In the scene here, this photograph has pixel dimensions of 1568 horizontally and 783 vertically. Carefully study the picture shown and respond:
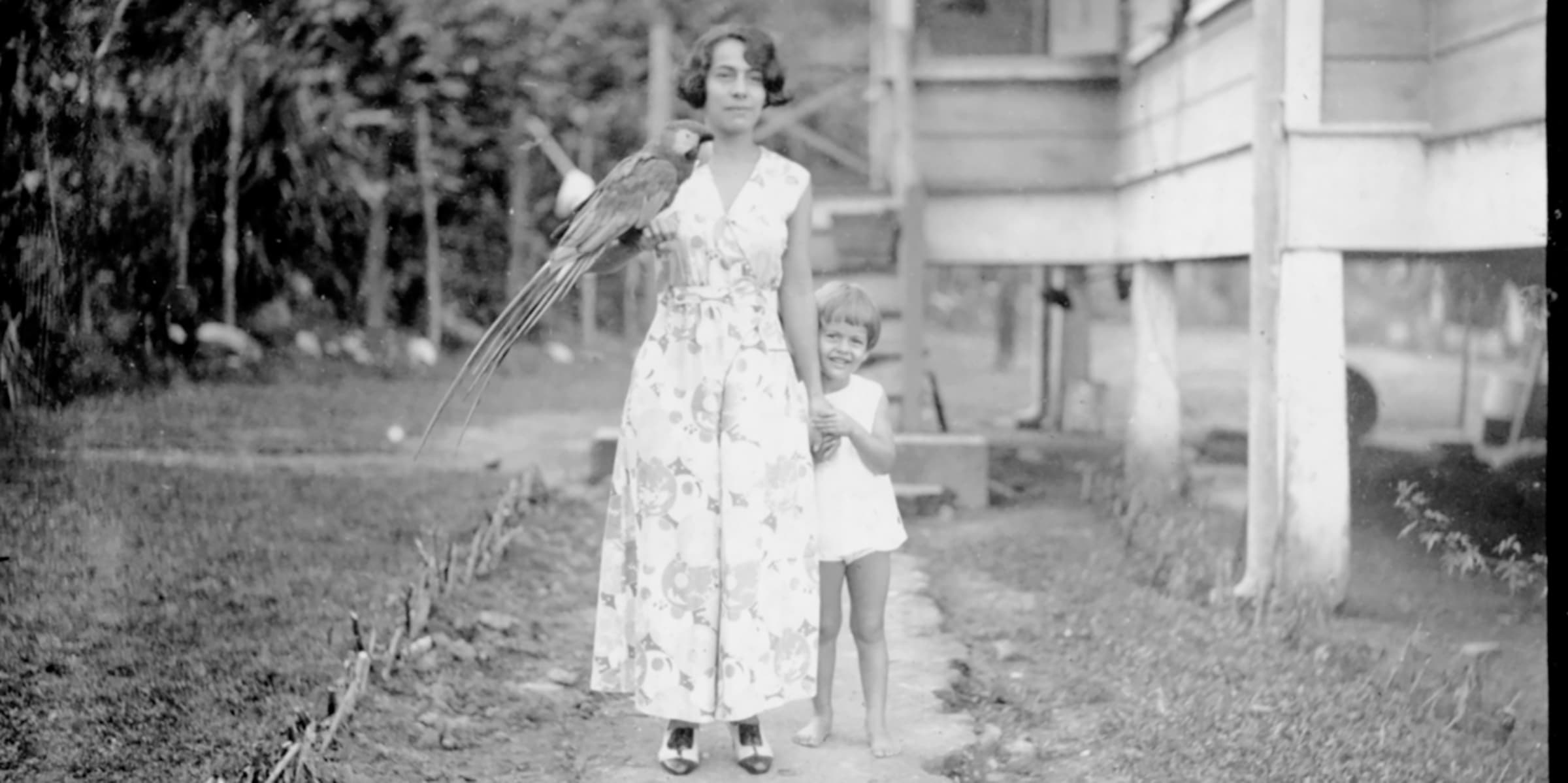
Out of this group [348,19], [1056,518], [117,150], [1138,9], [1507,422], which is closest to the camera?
[117,150]

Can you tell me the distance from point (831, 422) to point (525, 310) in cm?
74

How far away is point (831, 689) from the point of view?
3459 millimetres

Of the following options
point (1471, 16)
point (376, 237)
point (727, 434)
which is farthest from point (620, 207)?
point (1471, 16)

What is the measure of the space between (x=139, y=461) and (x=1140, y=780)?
2194 millimetres

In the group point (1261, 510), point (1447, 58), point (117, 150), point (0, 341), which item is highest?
point (1447, 58)

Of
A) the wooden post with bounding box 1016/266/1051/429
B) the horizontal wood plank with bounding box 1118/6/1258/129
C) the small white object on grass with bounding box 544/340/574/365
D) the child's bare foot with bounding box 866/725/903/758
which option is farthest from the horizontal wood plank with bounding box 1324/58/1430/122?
the wooden post with bounding box 1016/266/1051/429

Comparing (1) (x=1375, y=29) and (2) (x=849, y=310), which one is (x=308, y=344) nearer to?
(2) (x=849, y=310)

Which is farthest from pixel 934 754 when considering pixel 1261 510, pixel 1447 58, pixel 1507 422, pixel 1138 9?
pixel 1507 422

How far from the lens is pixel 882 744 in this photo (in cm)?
328

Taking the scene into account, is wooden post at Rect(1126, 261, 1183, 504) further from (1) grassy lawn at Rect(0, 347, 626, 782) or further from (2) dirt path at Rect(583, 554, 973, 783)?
(1) grassy lawn at Rect(0, 347, 626, 782)

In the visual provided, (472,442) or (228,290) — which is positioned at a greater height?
(228,290)

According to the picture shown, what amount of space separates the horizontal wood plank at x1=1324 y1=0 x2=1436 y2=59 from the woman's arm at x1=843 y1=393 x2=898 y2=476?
83.2 inches

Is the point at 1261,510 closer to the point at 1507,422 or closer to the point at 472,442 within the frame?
the point at 472,442

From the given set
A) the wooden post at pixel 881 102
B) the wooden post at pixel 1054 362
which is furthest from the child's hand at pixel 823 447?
the wooden post at pixel 1054 362
